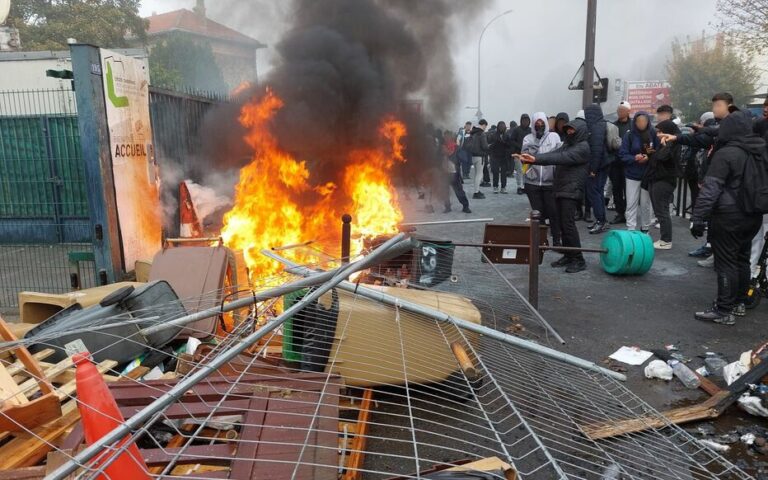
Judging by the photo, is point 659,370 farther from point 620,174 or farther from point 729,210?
point 620,174

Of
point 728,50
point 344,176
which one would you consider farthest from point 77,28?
point 728,50

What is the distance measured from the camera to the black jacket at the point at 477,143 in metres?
15.2

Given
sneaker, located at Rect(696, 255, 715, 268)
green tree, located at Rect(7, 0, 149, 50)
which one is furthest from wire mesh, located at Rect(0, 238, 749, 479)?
green tree, located at Rect(7, 0, 149, 50)

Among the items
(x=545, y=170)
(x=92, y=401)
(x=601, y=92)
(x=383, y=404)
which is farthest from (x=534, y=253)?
(x=601, y=92)

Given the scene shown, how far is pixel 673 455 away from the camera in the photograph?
3.23 metres

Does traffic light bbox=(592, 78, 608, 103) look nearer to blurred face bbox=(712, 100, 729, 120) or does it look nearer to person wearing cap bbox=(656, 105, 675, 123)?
person wearing cap bbox=(656, 105, 675, 123)

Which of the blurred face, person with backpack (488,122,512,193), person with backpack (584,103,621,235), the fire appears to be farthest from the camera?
person with backpack (488,122,512,193)

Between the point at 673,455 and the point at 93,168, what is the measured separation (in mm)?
6511

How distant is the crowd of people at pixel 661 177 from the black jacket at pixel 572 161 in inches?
0.5

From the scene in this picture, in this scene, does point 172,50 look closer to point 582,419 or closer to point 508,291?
point 508,291

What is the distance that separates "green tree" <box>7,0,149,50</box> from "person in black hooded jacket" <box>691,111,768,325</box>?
95.9 ft

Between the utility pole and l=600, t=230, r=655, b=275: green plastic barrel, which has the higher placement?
the utility pole

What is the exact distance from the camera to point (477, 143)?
50.1ft

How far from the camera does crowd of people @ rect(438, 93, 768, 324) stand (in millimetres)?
5352
